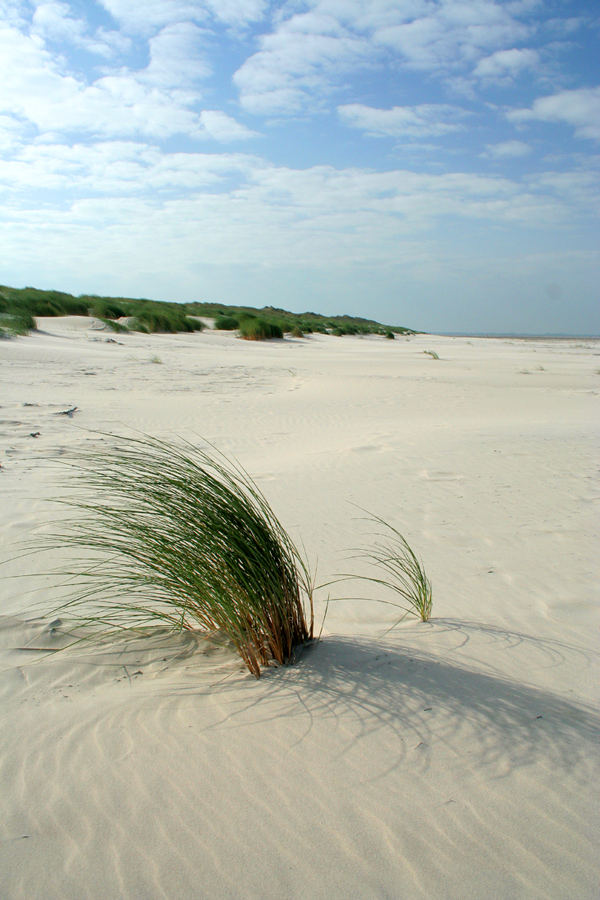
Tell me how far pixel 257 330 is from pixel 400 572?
66.8 feet

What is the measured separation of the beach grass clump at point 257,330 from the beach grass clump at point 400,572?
1914cm

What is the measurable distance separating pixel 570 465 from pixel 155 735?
5242 millimetres

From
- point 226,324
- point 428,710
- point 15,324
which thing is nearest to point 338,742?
point 428,710

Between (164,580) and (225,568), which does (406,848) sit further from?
(164,580)

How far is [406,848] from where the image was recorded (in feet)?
5.13

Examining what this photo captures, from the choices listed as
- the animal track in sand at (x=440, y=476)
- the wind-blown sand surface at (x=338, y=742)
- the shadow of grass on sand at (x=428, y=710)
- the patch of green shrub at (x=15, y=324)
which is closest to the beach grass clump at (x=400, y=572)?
the wind-blown sand surface at (x=338, y=742)

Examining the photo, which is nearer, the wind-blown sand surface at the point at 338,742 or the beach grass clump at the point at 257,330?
the wind-blown sand surface at the point at 338,742

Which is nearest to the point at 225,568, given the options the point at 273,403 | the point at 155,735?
the point at 155,735

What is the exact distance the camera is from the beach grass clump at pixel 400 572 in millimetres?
2889

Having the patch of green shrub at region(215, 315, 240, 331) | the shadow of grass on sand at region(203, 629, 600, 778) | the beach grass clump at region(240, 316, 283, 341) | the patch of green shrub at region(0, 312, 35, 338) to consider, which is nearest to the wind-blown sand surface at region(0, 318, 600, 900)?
the shadow of grass on sand at region(203, 629, 600, 778)

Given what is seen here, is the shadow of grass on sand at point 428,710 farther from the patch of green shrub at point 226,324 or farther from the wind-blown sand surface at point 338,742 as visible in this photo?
the patch of green shrub at point 226,324

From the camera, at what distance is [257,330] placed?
75.9ft

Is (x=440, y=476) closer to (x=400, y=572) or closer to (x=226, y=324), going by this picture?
(x=400, y=572)

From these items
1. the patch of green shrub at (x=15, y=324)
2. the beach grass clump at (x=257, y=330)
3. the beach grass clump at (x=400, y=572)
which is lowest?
the beach grass clump at (x=400, y=572)
